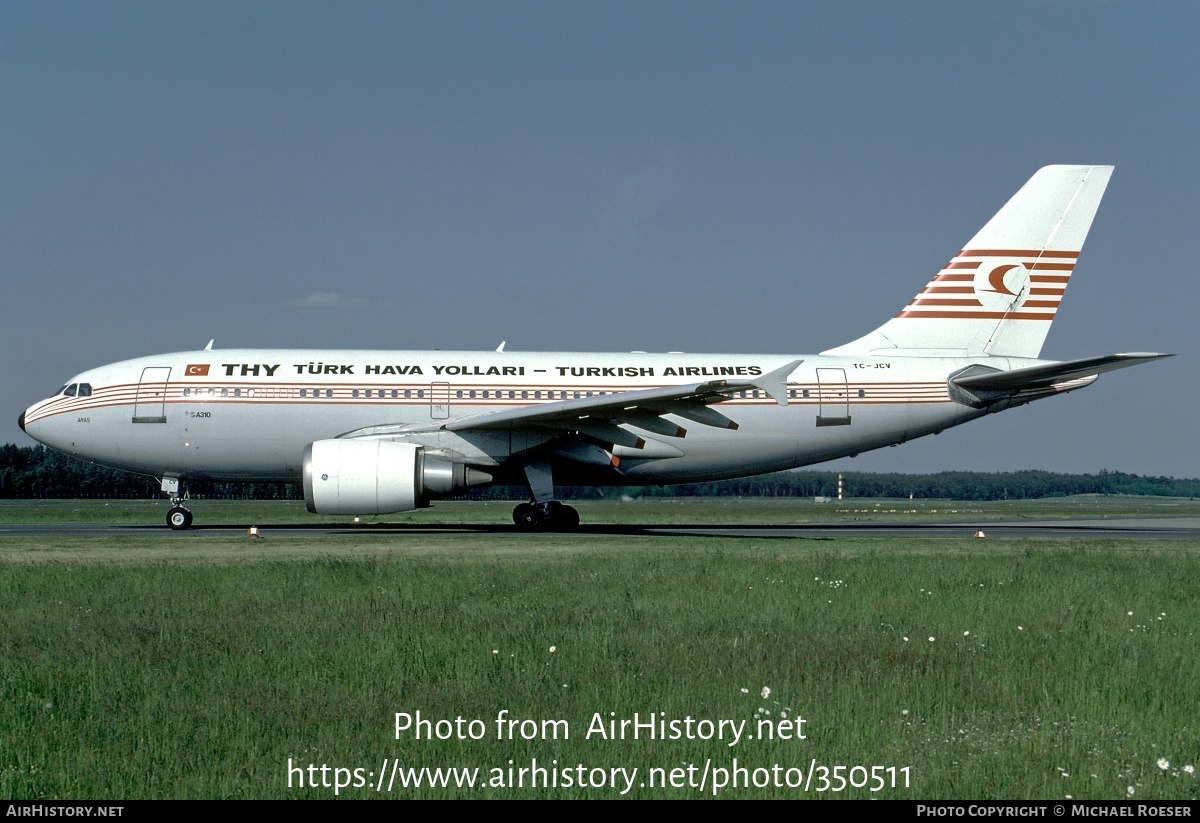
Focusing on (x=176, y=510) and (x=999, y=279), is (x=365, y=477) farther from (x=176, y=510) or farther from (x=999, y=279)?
(x=999, y=279)

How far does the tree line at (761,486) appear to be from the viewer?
5862 centimetres

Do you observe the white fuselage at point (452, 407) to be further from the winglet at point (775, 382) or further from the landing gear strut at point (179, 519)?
the winglet at point (775, 382)

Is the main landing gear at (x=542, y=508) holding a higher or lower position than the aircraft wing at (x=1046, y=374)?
lower

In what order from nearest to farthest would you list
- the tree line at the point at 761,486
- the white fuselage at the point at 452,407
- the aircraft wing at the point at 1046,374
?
the aircraft wing at the point at 1046,374, the white fuselage at the point at 452,407, the tree line at the point at 761,486

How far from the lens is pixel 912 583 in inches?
465

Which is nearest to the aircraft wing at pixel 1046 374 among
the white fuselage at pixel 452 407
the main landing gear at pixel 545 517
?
the white fuselage at pixel 452 407

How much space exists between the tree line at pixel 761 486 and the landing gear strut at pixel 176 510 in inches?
718

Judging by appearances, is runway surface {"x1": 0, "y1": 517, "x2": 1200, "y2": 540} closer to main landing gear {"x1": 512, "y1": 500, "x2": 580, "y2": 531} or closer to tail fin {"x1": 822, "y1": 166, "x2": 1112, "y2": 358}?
main landing gear {"x1": 512, "y1": 500, "x2": 580, "y2": 531}

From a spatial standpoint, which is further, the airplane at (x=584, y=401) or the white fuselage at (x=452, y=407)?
the white fuselage at (x=452, y=407)

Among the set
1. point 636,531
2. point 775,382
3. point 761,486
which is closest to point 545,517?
point 636,531

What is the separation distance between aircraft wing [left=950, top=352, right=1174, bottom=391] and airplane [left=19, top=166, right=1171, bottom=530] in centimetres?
5

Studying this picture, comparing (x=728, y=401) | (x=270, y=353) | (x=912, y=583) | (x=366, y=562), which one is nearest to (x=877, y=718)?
(x=912, y=583)

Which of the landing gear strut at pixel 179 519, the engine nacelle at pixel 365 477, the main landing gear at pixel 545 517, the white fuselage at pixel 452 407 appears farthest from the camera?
the main landing gear at pixel 545 517

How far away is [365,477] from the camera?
20.0 meters
